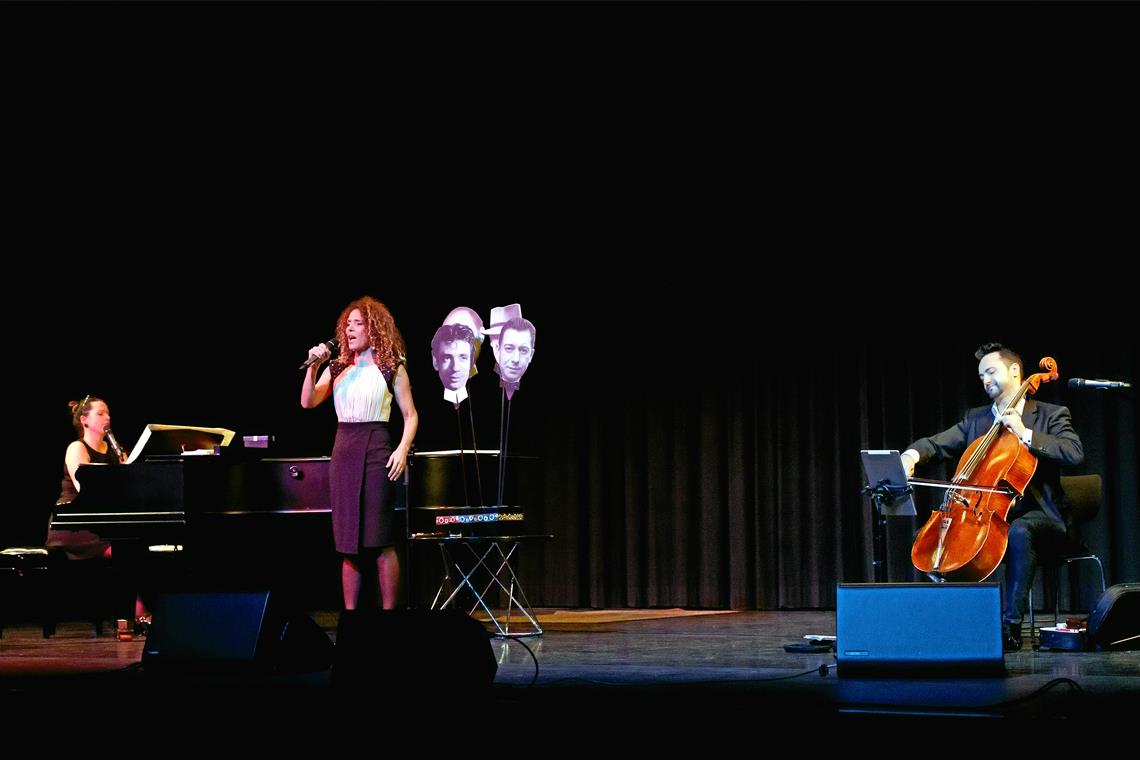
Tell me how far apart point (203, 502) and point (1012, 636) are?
3.68 m

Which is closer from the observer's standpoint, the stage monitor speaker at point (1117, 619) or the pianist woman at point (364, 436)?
the stage monitor speaker at point (1117, 619)

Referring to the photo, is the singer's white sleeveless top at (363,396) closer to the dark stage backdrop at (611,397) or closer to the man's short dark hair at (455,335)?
the man's short dark hair at (455,335)

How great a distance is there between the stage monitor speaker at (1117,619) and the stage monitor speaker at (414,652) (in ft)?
8.39

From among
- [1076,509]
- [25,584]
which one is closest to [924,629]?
[1076,509]

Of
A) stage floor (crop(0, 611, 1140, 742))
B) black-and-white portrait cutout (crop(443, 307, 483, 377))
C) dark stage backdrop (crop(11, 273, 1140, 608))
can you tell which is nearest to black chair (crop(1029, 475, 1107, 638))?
stage floor (crop(0, 611, 1140, 742))

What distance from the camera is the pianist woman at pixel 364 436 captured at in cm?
509

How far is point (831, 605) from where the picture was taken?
7.68m

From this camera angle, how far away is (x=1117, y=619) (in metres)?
4.86

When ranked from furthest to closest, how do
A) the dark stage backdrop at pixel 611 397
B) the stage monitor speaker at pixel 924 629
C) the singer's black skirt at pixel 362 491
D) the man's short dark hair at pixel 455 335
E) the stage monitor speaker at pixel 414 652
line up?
the dark stage backdrop at pixel 611 397, the man's short dark hair at pixel 455 335, the singer's black skirt at pixel 362 491, the stage monitor speaker at pixel 924 629, the stage monitor speaker at pixel 414 652

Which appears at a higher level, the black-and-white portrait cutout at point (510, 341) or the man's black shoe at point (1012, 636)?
the black-and-white portrait cutout at point (510, 341)

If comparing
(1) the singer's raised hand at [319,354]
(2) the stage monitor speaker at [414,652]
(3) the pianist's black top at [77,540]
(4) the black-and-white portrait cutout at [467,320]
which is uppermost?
(4) the black-and-white portrait cutout at [467,320]

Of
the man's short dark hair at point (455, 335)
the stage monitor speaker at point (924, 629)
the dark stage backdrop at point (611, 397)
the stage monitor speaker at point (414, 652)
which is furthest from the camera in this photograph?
the dark stage backdrop at point (611, 397)

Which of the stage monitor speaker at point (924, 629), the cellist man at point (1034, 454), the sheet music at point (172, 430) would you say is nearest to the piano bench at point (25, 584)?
the sheet music at point (172, 430)

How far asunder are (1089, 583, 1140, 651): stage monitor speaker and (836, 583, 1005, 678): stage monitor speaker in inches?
47.4
